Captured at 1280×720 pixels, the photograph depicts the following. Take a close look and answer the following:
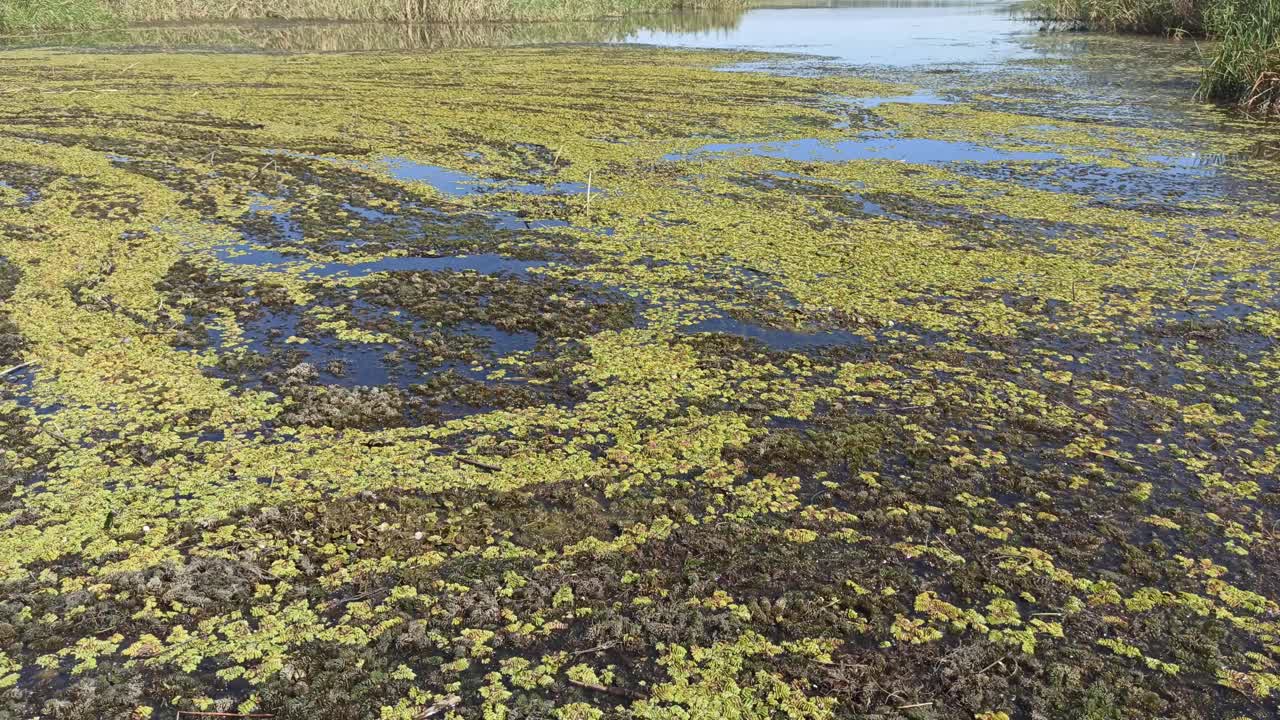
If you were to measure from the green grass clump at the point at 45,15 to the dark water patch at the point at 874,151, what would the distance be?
1570 cm

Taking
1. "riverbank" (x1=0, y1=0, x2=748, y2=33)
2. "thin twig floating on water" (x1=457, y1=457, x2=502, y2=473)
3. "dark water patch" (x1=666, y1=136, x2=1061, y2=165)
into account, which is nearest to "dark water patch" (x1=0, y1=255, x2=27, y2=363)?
"thin twig floating on water" (x1=457, y1=457, x2=502, y2=473)

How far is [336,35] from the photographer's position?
16.0 metres

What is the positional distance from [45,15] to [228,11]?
3351 mm

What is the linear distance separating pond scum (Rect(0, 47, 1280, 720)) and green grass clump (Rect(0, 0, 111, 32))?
13.5 meters

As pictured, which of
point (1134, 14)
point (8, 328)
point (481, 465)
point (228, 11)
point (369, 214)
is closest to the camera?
point (481, 465)

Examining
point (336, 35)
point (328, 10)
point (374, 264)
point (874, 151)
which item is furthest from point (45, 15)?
point (874, 151)

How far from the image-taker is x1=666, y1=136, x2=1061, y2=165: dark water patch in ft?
22.5

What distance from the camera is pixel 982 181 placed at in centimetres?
614

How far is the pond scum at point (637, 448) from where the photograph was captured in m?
1.87

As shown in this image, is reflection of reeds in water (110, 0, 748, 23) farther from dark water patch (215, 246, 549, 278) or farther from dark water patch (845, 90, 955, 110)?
dark water patch (215, 246, 549, 278)

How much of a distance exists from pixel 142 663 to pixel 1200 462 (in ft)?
9.93

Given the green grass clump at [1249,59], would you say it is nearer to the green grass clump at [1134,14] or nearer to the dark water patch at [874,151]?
the dark water patch at [874,151]

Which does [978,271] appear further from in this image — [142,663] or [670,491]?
[142,663]

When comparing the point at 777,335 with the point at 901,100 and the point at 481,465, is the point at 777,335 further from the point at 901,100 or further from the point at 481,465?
the point at 901,100
